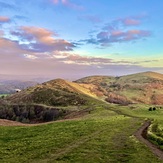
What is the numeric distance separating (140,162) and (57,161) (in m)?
9.45

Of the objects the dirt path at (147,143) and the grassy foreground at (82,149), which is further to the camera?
the dirt path at (147,143)

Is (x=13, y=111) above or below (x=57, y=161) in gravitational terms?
below

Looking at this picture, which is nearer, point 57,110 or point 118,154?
point 118,154

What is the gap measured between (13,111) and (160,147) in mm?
159148

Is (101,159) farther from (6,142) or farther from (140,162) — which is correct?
(6,142)

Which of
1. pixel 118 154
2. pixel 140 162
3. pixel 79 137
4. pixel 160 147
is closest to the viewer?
pixel 140 162

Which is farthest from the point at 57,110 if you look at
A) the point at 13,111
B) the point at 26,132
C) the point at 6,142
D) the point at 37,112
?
the point at 6,142

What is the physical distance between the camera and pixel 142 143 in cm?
4078

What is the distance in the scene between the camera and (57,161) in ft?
104

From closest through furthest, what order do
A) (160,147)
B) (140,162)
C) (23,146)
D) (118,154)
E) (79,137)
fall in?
1. (140,162)
2. (118,154)
3. (160,147)
4. (23,146)
5. (79,137)

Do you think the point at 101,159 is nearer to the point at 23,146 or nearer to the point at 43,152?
the point at 43,152

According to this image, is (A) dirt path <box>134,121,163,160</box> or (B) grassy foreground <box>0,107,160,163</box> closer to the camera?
(B) grassy foreground <box>0,107,160,163</box>

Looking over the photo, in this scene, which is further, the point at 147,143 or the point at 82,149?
the point at 147,143

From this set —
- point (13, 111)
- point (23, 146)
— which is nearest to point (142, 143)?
point (23, 146)
